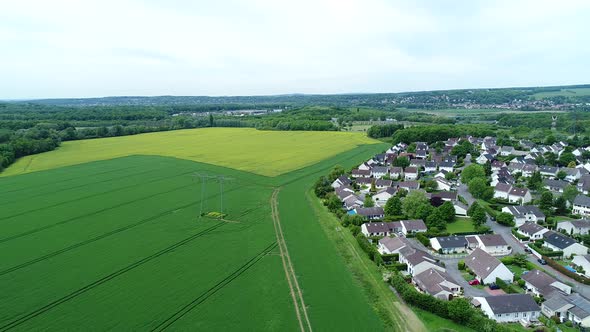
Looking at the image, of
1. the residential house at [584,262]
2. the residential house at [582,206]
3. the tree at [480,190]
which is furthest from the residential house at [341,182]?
the residential house at [582,206]

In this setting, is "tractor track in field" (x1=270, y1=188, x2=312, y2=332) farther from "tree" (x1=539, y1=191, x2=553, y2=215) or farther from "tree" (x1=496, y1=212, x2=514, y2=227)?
"tree" (x1=539, y1=191, x2=553, y2=215)

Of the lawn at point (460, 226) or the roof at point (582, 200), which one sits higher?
the roof at point (582, 200)

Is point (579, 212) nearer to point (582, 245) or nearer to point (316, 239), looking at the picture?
point (582, 245)

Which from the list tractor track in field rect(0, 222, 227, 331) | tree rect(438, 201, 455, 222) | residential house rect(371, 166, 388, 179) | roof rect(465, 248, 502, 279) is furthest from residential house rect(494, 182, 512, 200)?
tractor track in field rect(0, 222, 227, 331)

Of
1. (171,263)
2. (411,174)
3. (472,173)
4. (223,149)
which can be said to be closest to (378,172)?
(411,174)

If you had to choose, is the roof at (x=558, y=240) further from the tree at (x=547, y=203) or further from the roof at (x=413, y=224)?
the roof at (x=413, y=224)

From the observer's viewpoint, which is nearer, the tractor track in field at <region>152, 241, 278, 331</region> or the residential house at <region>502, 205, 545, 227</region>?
the tractor track in field at <region>152, 241, 278, 331</region>

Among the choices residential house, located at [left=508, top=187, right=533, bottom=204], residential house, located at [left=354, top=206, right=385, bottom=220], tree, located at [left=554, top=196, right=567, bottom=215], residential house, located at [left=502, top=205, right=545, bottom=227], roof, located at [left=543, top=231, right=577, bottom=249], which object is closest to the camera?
roof, located at [left=543, top=231, right=577, bottom=249]
